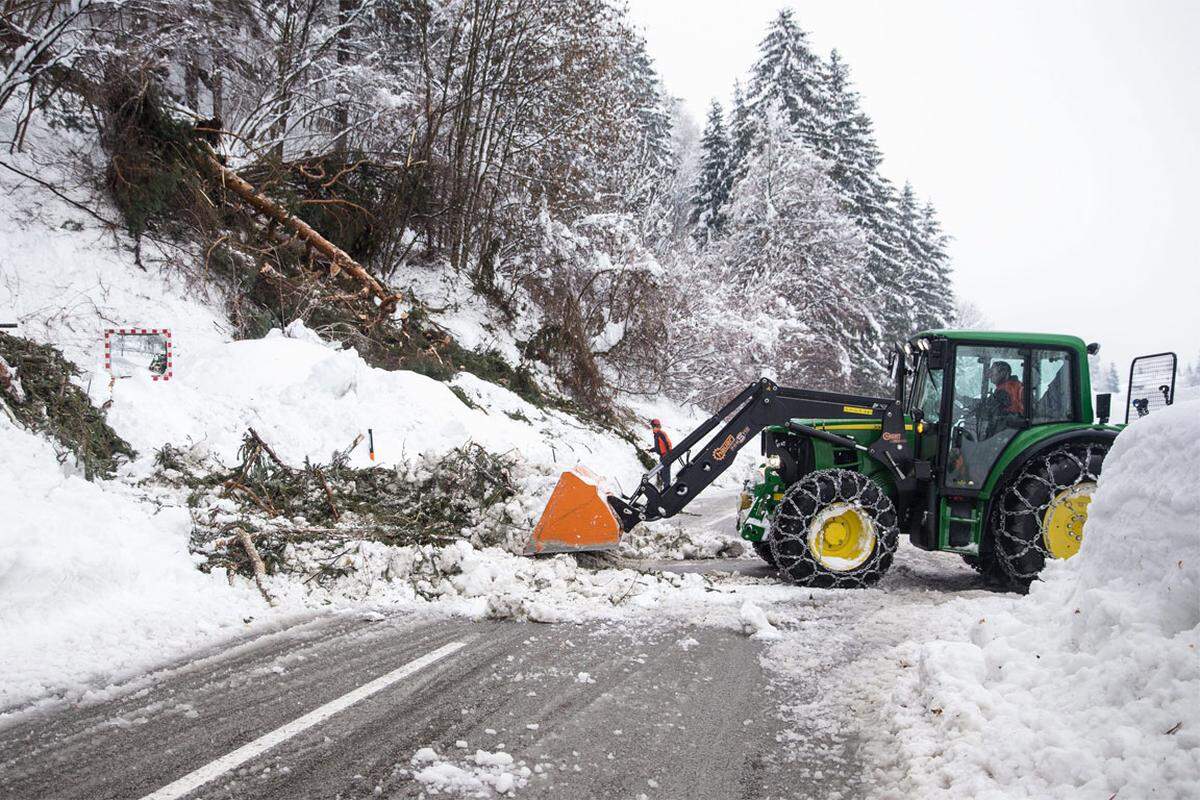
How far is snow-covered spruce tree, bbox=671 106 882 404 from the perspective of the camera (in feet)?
78.6

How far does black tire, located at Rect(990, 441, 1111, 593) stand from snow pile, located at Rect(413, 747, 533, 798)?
16.9 ft

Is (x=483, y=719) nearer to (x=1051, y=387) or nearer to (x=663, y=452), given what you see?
(x=663, y=452)

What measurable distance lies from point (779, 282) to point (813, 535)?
2078 cm

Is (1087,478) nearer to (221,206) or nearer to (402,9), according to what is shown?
(221,206)

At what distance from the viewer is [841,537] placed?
661 cm

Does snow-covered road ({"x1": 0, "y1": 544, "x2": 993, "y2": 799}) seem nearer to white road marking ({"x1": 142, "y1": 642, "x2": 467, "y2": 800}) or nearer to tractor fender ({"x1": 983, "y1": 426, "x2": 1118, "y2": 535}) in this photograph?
white road marking ({"x1": 142, "y1": 642, "x2": 467, "y2": 800})

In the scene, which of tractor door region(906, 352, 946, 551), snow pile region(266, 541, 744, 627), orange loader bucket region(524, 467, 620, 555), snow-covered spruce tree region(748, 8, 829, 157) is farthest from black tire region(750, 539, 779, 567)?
snow-covered spruce tree region(748, 8, 829, 157)

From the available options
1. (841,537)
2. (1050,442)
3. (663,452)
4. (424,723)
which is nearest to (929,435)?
(1050,442)

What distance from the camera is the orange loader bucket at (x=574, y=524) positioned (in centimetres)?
686

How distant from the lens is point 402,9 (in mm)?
17312

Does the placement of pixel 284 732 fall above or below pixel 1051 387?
below

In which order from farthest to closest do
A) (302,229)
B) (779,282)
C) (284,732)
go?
(779,282) → (302,229) → (284,732)

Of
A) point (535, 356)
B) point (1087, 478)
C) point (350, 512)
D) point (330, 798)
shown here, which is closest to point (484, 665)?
point (330, 798)

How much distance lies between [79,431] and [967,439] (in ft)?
26.4
